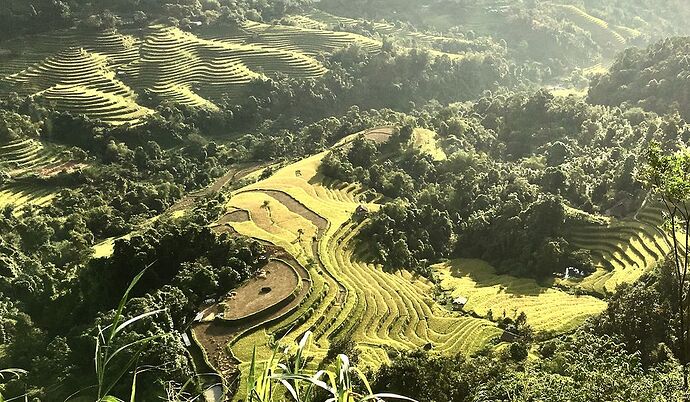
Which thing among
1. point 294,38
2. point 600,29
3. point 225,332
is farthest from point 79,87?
point 600,29

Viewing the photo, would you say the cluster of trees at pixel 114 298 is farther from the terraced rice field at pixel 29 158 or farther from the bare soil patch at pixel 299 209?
the terraced rice field at pixel 29 158

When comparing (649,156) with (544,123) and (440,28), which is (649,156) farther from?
(440,28)

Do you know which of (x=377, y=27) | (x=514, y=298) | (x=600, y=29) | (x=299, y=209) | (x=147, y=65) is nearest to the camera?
(x=514, y=298)

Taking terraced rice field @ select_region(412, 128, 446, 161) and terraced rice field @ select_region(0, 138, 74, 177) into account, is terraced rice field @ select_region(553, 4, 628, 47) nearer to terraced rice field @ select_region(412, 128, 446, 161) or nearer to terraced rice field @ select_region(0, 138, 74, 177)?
terraced rice field @ select_region(412, 128, 446, 161)

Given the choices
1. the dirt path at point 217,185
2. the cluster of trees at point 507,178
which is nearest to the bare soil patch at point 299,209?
the cluster of trees at point 507,178

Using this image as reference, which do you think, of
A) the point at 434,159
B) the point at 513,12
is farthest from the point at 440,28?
the point at 434,159

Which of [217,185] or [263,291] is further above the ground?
[263,291]

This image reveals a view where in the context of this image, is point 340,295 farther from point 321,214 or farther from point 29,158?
point 29,158
